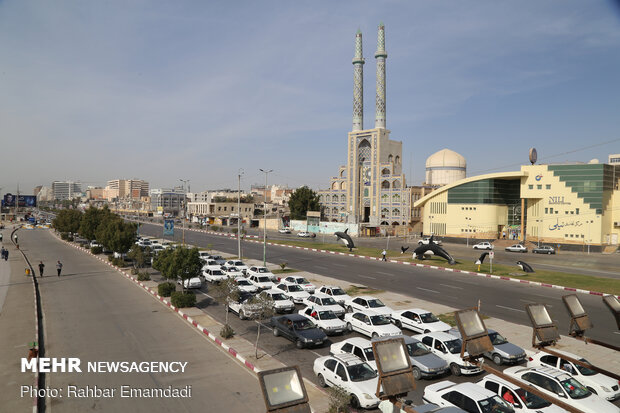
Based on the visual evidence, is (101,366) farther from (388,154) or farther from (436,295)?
(388,154)

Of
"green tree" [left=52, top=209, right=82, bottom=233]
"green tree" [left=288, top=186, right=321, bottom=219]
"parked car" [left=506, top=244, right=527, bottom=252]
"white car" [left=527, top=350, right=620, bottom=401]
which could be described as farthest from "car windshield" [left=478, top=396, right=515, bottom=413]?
"green tree" [left=288, top=186, right=321, bottom=219]

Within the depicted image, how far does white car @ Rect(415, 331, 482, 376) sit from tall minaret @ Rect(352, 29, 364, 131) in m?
84.5

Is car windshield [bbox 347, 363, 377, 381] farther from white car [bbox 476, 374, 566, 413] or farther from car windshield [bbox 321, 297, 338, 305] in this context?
car windshield [bbox 321, 297, 338, 305]

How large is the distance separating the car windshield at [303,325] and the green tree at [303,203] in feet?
266

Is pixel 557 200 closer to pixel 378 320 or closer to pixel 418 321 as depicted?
pixel 418 321

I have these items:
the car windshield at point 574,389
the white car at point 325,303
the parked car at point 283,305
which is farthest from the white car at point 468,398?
the parked car at point 283,305

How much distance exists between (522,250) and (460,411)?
55549 mm

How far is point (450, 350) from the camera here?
53.2 ft

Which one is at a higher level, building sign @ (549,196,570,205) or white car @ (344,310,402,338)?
building sign @ (549,196,570,205)

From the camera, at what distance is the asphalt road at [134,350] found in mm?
13344

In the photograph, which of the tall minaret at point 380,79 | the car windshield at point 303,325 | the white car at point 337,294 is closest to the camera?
the car windshield at point 303,325

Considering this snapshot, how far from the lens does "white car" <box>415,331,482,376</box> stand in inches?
612

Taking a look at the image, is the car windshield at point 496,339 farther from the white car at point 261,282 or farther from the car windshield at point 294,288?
the white car at point 261,282

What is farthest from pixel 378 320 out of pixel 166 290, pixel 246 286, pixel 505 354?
pixel 166 290
